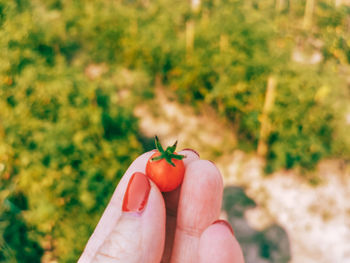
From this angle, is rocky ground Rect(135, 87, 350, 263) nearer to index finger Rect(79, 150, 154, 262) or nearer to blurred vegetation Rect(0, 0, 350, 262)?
blurred vegetation Rect(0, 0, 350, 262)

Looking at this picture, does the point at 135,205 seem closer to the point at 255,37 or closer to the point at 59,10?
the point at 255,37

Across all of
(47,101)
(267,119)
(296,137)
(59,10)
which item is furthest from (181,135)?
(59,10)

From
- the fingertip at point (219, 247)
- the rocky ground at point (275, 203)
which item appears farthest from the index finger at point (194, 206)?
the rocky ground at point (275, 203)

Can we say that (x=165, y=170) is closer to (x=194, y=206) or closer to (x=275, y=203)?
(x=194, y=206)

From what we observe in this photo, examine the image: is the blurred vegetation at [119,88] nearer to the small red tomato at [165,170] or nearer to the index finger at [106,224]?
the index finger at [106,224]

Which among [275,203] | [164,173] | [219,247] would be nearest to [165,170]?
[164,173]

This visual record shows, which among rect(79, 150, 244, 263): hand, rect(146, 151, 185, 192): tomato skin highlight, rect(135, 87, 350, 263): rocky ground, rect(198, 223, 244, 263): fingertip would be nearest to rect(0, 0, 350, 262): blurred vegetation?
rect(135, 87, 350, 263): rocky ground

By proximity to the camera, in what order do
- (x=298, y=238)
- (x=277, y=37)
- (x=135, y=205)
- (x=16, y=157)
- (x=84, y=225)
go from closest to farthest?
(x=135, y=205) → (x=84, y=225) → (x=16, y=157) → (x=298, y=238) → (x=277, y=37)
